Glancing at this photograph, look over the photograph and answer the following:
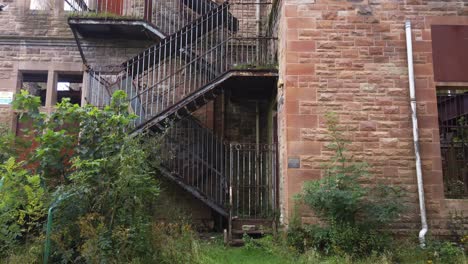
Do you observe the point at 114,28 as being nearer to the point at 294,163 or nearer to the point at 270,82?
the point at 270,82

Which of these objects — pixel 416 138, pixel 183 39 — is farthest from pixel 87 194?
pixel 416 138

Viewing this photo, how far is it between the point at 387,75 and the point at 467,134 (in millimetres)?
1986

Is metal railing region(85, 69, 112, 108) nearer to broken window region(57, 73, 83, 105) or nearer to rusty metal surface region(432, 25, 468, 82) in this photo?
broken window region(57, 73, 83, 105)

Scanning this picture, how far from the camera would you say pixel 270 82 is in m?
8.93

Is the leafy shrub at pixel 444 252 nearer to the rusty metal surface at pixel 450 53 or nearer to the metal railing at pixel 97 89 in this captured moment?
the rusty metal surface at pixel 450 53

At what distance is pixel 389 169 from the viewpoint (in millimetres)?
7203

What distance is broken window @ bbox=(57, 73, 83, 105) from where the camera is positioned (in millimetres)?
11172

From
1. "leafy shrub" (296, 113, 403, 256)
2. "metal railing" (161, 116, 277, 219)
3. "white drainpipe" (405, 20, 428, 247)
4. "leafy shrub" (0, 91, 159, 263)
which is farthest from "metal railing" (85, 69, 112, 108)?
"white drainpipe" (405, 20, 428, 247)

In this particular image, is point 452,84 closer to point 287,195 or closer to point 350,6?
point 350,6

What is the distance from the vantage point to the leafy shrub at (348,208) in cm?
624

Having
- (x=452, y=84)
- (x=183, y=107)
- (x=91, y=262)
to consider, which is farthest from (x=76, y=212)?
(x=452, y=84)

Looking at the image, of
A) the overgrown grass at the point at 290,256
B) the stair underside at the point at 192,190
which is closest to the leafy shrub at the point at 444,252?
the overgrown grass at the point at 290,256

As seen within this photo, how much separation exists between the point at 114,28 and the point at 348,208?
7.50m

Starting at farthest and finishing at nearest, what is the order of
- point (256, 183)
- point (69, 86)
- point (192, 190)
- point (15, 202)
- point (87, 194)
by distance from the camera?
point (69, 86), point (256, 183), point (192, 190), point (87, 194), point (15, 202)
